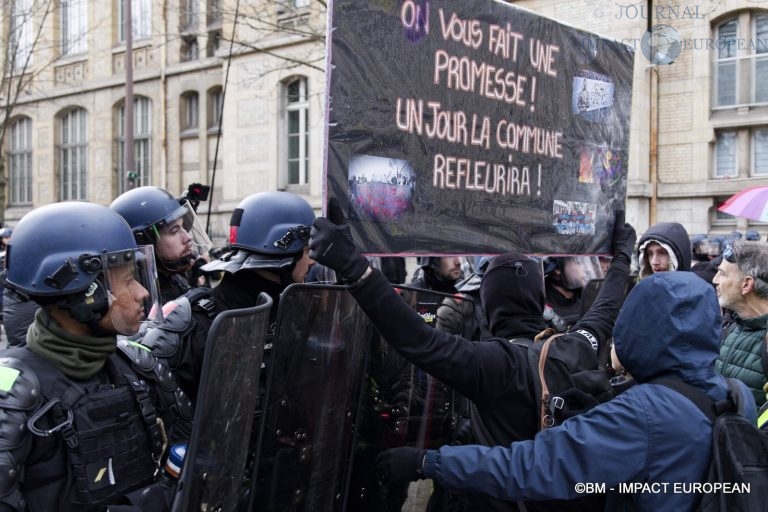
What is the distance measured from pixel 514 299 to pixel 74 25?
23.5 metres

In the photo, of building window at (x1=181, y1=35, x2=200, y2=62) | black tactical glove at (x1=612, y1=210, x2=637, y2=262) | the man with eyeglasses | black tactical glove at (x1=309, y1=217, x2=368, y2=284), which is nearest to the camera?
black tactical glove at (x1=309, y1=217, x2=368, y2=284)

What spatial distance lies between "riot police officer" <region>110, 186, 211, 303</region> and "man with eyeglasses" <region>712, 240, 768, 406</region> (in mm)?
2610

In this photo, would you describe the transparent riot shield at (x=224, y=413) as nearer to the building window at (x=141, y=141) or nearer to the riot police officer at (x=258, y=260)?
the riot police officer at (x=258, y=260)

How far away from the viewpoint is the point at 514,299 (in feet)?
8.73

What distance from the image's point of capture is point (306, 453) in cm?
247

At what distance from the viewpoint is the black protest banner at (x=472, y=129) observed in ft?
8.85

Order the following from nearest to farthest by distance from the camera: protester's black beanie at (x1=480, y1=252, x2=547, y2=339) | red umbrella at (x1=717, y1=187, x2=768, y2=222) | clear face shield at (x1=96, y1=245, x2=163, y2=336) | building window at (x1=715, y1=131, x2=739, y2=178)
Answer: clear face shield at (x1=96, y1=245, x2=163, y2=336) < protester's black beanie at (x1=480, y1=252, x2=547, y2=339) < red umbrella at (x1=717, y1=187, x2=768, y2=222) < building window at (x1=715, y1=131, x2=739, y2=178)

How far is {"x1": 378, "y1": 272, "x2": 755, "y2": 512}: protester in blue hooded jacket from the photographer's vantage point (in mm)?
1961

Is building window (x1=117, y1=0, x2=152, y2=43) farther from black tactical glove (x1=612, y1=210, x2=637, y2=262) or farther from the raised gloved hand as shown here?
the raised gloved hand

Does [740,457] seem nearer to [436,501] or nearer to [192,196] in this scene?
[436,501]

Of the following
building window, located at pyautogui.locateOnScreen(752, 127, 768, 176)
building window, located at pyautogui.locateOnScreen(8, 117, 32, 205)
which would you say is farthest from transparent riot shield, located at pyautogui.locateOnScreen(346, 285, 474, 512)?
building window, located at pyautogui.locateOnScreen(8, 117, 32, 205)

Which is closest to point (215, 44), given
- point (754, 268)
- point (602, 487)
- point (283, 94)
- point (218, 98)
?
point (218, 98)

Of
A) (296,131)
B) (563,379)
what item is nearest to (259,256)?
(563,379)

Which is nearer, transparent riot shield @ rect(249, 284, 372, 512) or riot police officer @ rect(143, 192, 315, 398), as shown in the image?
transparent riot shield @ rect(249, 284, 372, 512)
